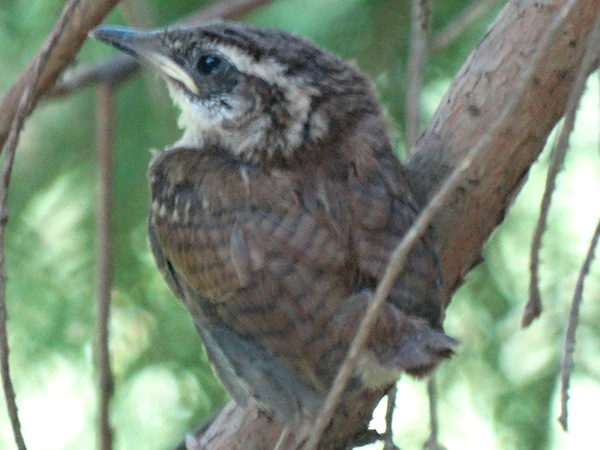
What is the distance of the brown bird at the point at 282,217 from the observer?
5.48 feet

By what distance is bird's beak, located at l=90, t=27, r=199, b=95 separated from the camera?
6.88 ft

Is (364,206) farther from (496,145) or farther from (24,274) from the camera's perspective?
(24,274)

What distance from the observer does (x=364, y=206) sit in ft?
5.96

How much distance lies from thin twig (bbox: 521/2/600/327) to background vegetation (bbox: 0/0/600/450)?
953 millimetres

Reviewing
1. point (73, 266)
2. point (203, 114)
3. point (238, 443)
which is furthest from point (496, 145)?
point (73, 266)

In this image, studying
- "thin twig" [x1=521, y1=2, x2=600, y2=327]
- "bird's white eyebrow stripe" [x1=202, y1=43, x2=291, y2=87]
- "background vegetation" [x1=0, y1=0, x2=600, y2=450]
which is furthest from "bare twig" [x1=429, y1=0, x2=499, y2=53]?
"thin twig" [x1=521, y1=2, x2=600, y2=327]

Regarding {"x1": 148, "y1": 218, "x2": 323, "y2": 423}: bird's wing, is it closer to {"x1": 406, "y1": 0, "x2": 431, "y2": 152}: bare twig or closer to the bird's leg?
the bird's leg

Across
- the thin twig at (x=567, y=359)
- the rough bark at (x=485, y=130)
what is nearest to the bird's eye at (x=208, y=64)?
the rough bark at (x=485, y=130)

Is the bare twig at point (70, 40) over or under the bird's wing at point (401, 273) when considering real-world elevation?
over

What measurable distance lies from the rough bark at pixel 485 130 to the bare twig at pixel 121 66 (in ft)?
3.01

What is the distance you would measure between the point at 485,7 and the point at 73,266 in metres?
1.60

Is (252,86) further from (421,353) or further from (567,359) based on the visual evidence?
(567,359)

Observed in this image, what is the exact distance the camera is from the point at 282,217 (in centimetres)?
179

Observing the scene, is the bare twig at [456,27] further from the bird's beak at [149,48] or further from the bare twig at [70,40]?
the bare twig at [70,40]
